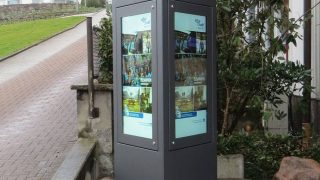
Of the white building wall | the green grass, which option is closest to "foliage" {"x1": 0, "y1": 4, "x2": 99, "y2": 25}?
the green grass

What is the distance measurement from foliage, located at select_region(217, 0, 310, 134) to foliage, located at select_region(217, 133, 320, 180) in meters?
0.50

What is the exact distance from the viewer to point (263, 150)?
296 inches

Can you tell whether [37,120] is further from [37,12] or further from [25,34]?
[37,12]

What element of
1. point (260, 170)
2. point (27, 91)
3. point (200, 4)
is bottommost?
point (260, 170)

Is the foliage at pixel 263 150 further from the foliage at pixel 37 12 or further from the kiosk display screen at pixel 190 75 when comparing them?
the foliage at pixel 37 12

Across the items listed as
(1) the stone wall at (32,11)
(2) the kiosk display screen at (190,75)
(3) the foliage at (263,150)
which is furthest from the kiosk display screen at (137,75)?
(1) the stone wall at (32,11)

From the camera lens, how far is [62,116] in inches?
A: 433

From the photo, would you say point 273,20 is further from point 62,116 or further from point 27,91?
point 27,91

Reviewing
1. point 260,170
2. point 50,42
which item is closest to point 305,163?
point 260,170

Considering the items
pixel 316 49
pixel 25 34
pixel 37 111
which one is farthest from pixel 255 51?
pixel 25 34

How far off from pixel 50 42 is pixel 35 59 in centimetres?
712

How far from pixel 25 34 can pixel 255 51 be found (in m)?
28.9

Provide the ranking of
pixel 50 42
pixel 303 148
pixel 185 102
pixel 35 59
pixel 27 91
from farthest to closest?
pixel 50 42 < pixel 35 59 < pixel 27 91 < pixel 303 148 < pixel 185 102

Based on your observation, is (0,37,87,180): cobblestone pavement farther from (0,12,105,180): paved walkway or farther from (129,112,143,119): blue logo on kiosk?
(129,112,143,119): blue logo on kiosk
